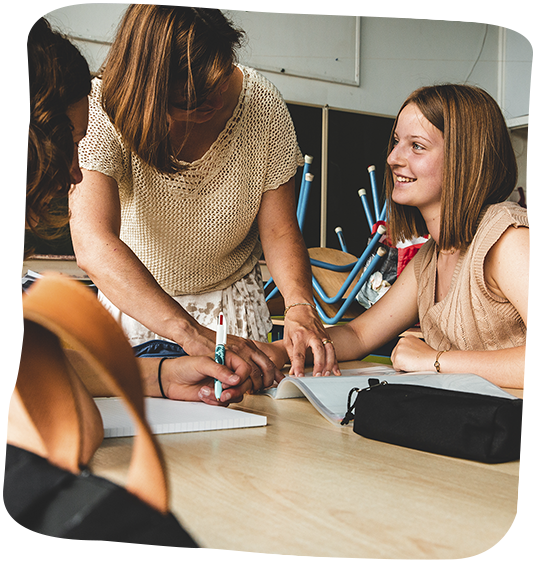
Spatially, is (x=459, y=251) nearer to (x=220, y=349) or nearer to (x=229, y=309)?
(x=229, y=309)

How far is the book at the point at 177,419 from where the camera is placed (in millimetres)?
712

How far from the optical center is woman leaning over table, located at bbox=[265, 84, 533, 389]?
1.29m

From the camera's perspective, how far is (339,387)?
0.94 m

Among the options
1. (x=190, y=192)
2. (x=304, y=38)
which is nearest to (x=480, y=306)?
(x=190, y=192)

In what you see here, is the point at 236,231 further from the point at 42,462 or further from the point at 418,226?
the point at 42,462

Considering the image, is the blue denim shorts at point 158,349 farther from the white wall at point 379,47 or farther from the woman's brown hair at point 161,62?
the white wall at point 379,47

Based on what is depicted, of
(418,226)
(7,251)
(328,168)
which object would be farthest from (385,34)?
(7,251)

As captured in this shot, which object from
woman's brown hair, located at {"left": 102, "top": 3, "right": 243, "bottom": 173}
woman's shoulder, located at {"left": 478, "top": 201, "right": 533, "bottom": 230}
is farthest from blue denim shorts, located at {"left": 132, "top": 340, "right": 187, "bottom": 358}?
woman's shoulder, located at {"left": 478, "top": 201, "right": 533, "bottom": 230}

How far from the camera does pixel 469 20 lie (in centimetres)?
591

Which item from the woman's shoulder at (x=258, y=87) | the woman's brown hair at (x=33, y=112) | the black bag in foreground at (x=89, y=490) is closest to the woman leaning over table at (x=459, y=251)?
the woman's shoulder at (x=258, y=87)

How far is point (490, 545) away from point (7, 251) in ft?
Answer: 2.17

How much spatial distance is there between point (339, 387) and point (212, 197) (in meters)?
0.66

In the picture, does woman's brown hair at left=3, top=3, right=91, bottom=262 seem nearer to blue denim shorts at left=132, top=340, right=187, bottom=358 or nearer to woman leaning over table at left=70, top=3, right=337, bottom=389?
woman leaning over table at left=70, top=3, right=337, bottom=389

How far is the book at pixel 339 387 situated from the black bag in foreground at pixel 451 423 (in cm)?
11
